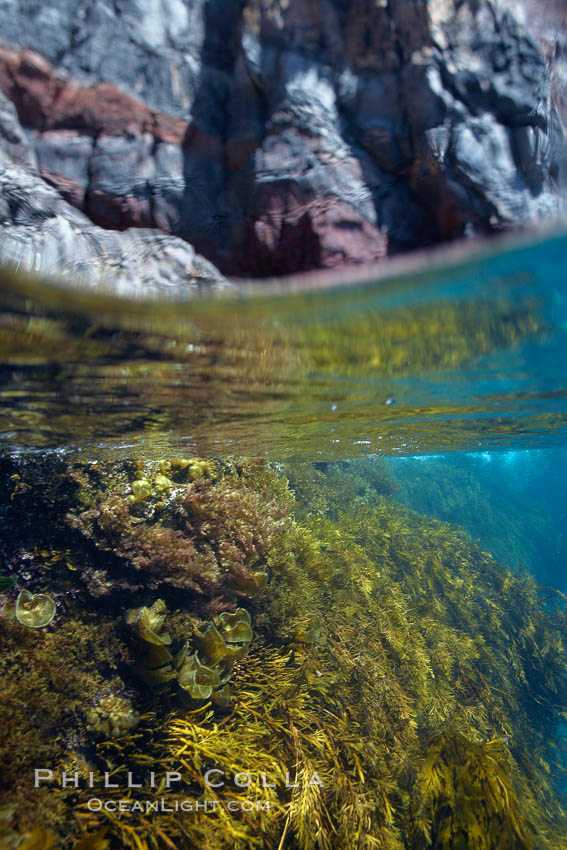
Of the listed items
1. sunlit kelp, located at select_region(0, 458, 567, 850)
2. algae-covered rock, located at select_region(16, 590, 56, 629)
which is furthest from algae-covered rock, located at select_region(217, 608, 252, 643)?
algae-covered rock, located at select_region(16, 590, 56, 629)

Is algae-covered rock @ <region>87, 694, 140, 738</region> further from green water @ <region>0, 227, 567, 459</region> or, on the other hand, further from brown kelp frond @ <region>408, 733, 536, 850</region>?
brown kelp frond @ <region>408, 733, 536, 850</region>

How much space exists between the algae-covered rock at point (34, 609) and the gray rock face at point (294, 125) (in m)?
5.96

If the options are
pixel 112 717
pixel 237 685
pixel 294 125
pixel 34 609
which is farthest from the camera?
pixel 237 685

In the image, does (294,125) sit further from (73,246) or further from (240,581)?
(240,581)

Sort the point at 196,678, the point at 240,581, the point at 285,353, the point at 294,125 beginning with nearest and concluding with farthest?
the point at 294,125
the point at 285,353
the point at 196,678
the point at 240,581

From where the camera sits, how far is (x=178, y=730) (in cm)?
624

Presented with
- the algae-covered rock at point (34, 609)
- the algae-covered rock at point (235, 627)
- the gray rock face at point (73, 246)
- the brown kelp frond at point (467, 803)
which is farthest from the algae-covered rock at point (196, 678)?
the gray rock face at point (73, 246)

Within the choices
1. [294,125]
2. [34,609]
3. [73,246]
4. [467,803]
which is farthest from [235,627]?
[294,125]

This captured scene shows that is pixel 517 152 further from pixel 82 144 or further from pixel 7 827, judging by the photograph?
pixel 7 827

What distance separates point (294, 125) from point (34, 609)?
7534mm

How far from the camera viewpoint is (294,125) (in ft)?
12.6

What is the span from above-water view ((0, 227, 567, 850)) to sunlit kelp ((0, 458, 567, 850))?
0.04m

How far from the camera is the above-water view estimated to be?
394 centimetres

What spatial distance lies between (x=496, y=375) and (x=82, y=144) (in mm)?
5776
